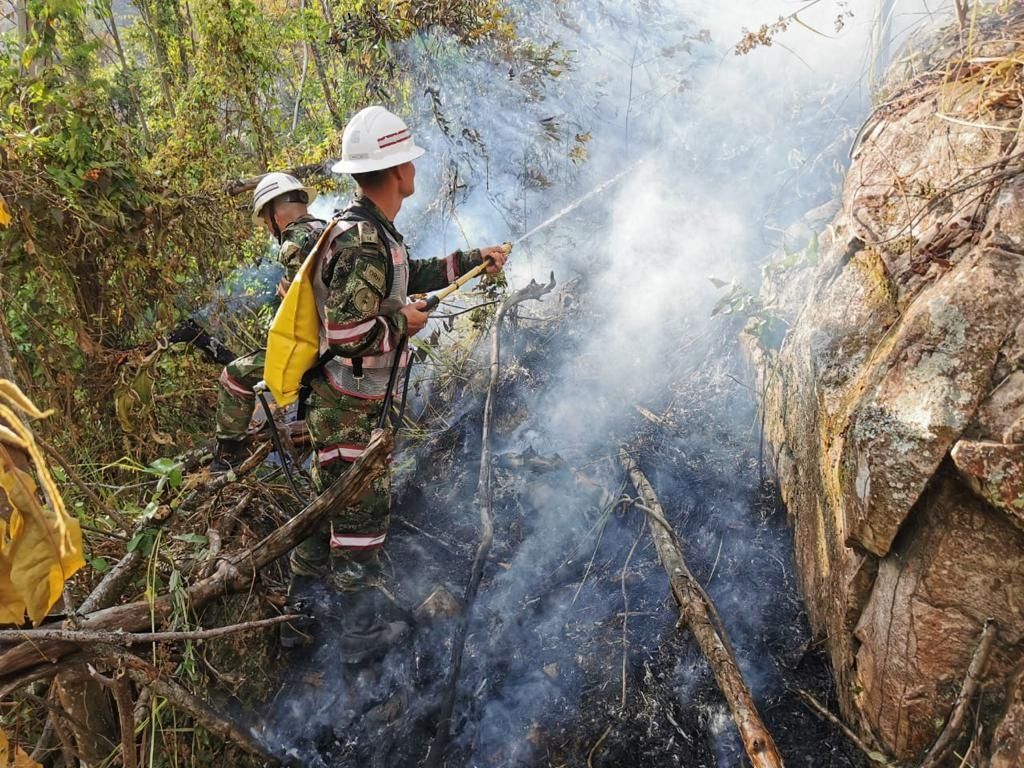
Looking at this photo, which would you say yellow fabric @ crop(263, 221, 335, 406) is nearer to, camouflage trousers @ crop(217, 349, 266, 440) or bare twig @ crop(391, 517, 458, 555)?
camouflage trousers @ crop(217, 349, 266, 440)

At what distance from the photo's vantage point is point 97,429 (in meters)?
4.13

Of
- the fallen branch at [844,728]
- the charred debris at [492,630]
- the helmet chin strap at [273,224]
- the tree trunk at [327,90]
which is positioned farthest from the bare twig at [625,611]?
the tree trunk at [327,90]

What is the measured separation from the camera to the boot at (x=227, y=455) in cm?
391

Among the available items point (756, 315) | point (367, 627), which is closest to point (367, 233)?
point (367, 627)

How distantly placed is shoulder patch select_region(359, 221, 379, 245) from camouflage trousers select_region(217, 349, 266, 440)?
1.21 m

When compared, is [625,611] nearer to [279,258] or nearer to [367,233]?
[367,233]

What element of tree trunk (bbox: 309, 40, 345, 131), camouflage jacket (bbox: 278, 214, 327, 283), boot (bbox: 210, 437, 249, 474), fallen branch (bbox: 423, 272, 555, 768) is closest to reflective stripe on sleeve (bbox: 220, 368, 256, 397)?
boot (bbox: 210, 437, 249, 474)

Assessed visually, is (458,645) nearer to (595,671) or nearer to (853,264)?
(595,671)

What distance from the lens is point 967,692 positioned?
2104mm

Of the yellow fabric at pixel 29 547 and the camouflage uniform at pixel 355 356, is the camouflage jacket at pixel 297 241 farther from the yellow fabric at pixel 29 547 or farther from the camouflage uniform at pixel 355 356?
the yellow fabric at pixel 29 547

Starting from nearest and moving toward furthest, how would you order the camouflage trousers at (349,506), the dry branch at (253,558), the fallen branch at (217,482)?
the dry branch at (253,558) → the camouflage trousers at (349,506) → the fallen branch at (217,482)

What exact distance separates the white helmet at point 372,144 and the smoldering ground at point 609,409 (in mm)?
2424

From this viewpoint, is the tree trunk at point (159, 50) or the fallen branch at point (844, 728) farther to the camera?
the tree trunk at point (159, 50)

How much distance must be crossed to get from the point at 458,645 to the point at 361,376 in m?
1.54
